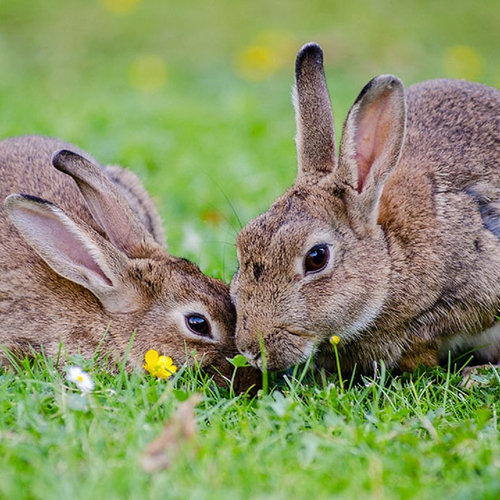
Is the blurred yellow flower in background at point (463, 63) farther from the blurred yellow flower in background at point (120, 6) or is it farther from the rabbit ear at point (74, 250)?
the rabbit ear at point (74, 250)

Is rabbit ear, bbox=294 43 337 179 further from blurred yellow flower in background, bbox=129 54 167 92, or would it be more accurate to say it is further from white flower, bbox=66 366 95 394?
blurred yellow flower in background, bbox=129 54 167 92

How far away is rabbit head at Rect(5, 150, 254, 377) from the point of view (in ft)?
16.5

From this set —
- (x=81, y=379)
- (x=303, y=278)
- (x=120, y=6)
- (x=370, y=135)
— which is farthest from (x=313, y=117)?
(x=120, y=6)

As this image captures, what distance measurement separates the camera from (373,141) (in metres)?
5.00

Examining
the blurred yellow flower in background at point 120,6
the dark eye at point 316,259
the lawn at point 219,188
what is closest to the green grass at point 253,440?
the lawn at point 219,188

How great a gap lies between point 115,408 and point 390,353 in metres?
1.92

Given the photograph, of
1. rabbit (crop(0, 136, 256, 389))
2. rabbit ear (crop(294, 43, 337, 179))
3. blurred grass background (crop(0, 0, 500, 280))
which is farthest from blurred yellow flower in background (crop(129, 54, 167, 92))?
rabbit ear (crop(294, 43, 337, 179))

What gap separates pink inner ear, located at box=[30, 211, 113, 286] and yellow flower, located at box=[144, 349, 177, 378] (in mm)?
687

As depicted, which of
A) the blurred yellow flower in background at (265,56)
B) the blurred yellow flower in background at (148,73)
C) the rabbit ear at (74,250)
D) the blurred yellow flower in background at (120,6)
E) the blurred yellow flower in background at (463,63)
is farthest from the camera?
the blurred yellow flower in background at (120,6)

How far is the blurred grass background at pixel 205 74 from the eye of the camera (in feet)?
26.8

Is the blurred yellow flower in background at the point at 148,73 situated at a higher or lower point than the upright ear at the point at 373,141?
higher

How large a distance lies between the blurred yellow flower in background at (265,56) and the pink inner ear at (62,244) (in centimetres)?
819

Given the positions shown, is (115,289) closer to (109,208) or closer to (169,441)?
(109,208)

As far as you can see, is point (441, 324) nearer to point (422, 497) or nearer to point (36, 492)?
point (422, 497)
